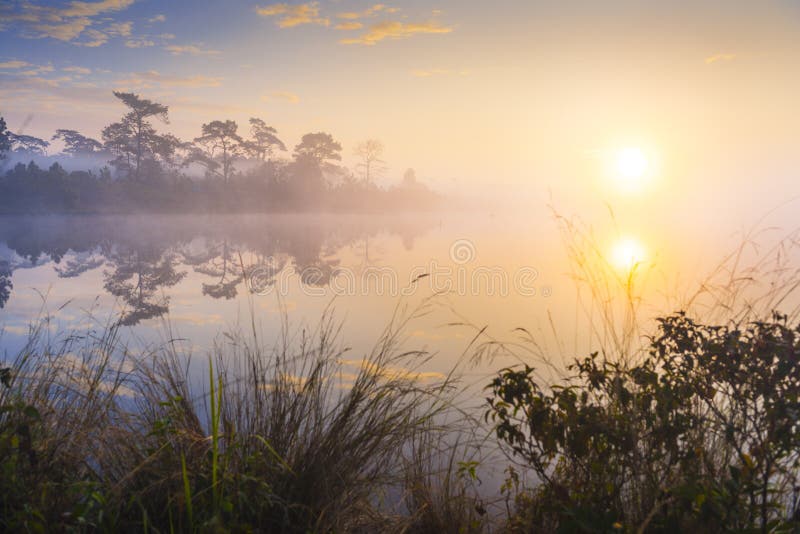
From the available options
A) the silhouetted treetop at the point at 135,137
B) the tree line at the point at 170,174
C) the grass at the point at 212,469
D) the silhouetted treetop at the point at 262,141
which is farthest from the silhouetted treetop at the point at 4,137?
the grass at the point at 212,469

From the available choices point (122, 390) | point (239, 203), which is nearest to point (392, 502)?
point (122, 390)

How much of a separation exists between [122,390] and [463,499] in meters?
2.58

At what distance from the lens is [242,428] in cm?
229

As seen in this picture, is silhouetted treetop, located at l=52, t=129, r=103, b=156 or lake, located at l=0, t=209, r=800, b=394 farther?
silhouetted treetop, located at l=52, t=129, r=103, b=156

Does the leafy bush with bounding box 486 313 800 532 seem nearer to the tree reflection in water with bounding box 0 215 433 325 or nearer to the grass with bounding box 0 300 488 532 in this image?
the grass with bounding box 0 300 488 532

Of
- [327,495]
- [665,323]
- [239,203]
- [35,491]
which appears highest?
[239,203]

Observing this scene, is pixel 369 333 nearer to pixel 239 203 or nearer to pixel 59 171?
pixel 59 171

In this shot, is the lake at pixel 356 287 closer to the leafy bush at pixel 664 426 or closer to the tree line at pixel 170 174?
the leafy bush at pixel 664 426

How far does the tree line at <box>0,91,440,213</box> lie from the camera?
23109 mm

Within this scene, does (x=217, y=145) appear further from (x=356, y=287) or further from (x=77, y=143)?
(x=356, y=287)

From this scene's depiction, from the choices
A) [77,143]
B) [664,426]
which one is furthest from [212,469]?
[77,143]

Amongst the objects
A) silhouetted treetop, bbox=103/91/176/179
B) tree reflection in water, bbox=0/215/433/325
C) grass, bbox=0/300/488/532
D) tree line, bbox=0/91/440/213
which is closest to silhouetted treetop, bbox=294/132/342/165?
tree line, bbox=0/91/440/213

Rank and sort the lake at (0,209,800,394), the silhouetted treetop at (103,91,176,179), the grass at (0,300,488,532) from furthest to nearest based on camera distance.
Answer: the silhouetted treetop at (103,91,176,179) → the lake at (0,209,800,394) → the grass at (0,300,488,532)

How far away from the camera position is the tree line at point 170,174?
23109mm
